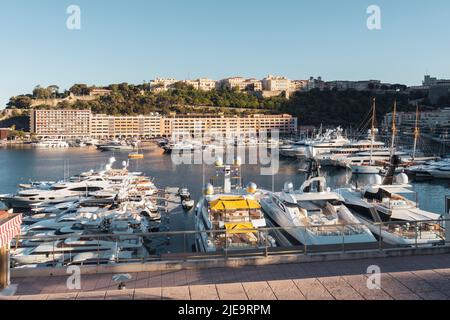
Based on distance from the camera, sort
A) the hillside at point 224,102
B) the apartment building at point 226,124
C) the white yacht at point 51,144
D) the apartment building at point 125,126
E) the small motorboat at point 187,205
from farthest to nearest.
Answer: the hillside at point 224,102
the apartment building at point 226,124
the apartment building at point 125,126
the white yacht at point 51,144
the small motorboat at point 187,205

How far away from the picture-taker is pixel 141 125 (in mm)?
86188

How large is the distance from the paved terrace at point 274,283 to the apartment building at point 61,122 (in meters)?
82.9

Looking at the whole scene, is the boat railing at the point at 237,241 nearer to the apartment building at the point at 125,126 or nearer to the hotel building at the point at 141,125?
the hotel building at the point at 141,125

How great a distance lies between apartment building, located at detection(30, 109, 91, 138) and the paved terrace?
82874 mm

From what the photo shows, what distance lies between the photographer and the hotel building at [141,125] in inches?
3327

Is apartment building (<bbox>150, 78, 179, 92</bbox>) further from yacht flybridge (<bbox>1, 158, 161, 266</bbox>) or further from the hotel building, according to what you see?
yacht flybridge (<bbox>1, 158, 161, 266</bbox>)

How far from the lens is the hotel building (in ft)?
277

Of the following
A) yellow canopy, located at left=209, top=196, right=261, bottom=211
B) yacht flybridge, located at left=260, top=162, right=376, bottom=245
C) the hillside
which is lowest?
yacht flybridge, located at left=260, top=162, right=376, bottom=245

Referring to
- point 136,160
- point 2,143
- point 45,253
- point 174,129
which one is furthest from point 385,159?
point 2,143

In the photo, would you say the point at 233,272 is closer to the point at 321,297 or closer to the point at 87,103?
the point at 321,297

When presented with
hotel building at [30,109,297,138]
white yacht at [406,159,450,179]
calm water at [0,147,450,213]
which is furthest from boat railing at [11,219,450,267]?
hotel building at [30,109,297,138]


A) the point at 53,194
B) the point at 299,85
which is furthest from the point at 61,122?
the point at 53,194

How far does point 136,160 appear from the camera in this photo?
49781mm

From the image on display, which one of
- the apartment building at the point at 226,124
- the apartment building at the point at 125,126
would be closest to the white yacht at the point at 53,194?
the apartment building at the point at 226,124
